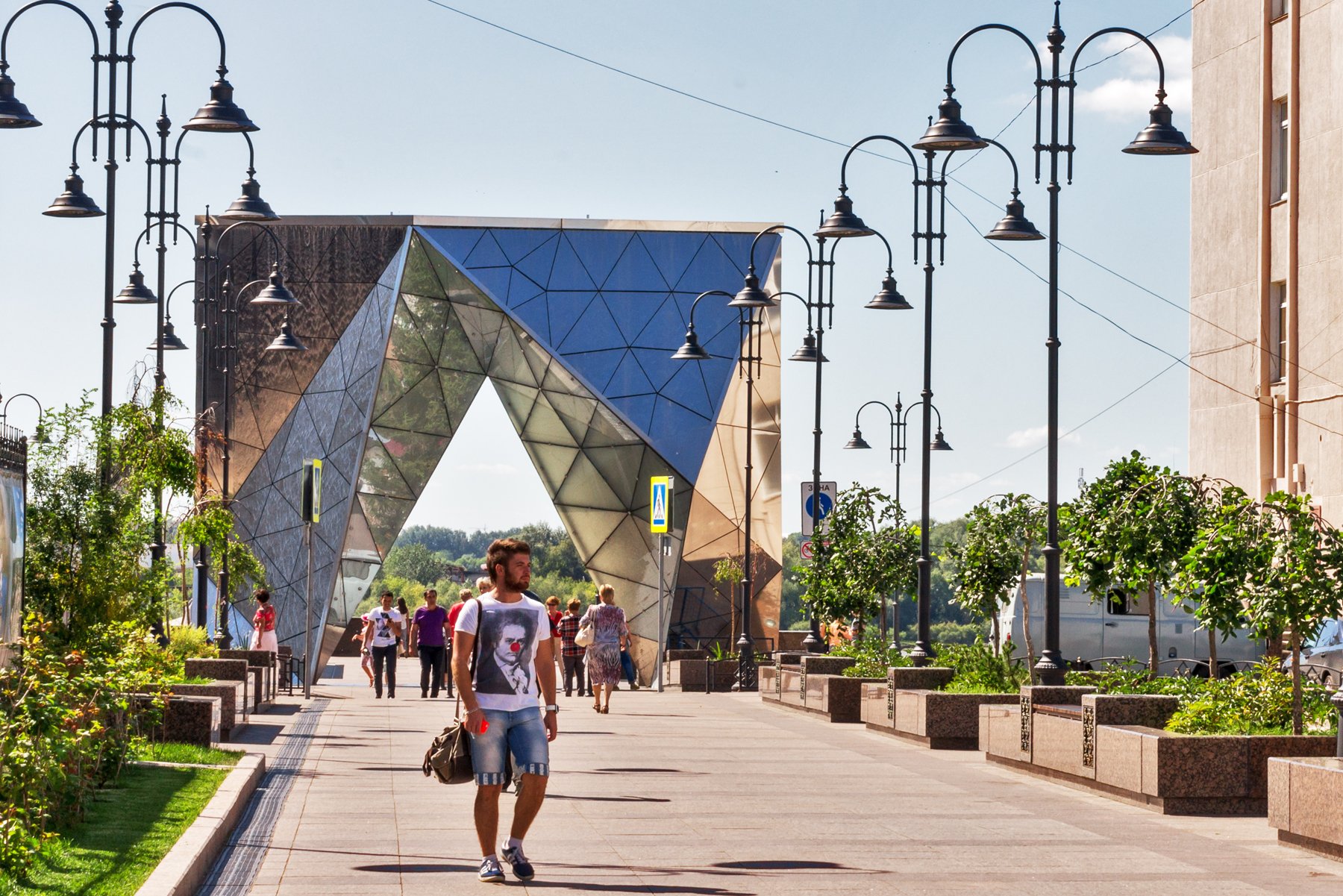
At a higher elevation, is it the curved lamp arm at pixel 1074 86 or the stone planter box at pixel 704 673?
the curved lamp arm at pixel 1074 86

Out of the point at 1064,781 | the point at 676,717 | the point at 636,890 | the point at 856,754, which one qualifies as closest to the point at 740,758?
the point at 856,754

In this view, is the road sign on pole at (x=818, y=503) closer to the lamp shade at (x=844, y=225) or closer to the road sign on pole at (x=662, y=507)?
the road sign on pole at (x=662, y=507)

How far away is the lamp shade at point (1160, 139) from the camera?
1838cm

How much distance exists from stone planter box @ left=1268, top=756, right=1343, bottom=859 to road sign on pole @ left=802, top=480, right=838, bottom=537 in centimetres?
2205

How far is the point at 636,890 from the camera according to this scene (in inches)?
380

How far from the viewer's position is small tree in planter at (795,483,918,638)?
3025cm

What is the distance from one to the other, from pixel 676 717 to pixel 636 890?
15312 mm

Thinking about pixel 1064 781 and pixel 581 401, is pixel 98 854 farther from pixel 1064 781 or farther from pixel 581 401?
pixel 581 401

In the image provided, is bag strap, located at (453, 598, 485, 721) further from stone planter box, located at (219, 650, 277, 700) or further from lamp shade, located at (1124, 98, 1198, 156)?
stone planter box, located at (219, 650, 277, 700)

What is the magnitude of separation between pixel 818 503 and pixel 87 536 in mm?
19362

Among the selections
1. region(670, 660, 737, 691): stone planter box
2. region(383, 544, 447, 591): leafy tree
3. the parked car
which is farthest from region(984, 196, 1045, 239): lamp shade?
region(383, 544, 447, 591): leafy tree

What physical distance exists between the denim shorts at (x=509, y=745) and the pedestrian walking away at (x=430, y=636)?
16.5 meters

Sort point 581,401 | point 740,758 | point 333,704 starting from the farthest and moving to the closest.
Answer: point 581,401 → point 333,704 → point 740,758

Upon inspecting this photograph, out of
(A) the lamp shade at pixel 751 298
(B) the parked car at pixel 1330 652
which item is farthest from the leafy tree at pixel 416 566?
(A) the lamp shade at pixel 751 298
